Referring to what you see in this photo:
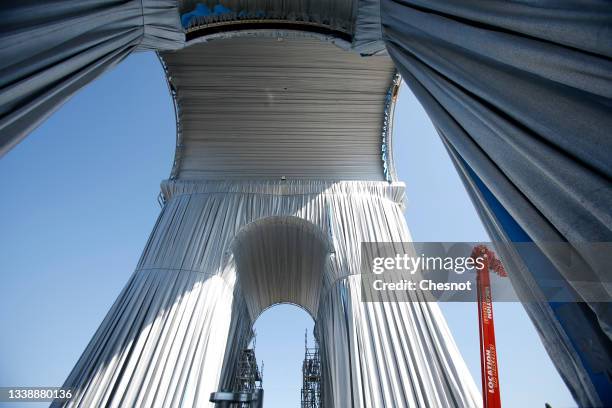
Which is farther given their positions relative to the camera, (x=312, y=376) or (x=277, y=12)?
(x=312, y=376)

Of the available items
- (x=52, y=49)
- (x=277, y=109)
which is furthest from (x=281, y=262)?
(x=52, y=49)

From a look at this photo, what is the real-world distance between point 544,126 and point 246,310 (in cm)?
760

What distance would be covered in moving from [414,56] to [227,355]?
5737 mm

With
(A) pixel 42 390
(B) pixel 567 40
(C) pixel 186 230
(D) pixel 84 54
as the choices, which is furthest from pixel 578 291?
(C) pixel 186 230

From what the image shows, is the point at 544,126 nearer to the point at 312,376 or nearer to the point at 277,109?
the point at 277,109

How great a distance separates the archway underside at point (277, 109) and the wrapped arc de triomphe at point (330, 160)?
0.04m

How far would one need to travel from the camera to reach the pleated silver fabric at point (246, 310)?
4.47 m

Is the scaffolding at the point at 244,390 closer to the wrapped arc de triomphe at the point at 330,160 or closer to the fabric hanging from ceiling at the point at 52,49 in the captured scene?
the wrapped arc de triomphe at the point at 330,160

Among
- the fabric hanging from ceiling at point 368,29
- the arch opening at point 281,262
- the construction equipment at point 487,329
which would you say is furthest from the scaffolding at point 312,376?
the fabric hanging from ceiling at point 368,29

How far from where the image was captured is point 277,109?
7102 mm

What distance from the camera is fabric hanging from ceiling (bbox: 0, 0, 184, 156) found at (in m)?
1.74

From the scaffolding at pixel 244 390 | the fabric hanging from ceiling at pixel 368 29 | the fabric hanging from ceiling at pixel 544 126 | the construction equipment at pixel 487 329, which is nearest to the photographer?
the fabric hanging from ceiling at pixel 544 126

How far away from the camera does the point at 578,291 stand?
1181 mm

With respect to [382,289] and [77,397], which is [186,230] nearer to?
[77,397]
